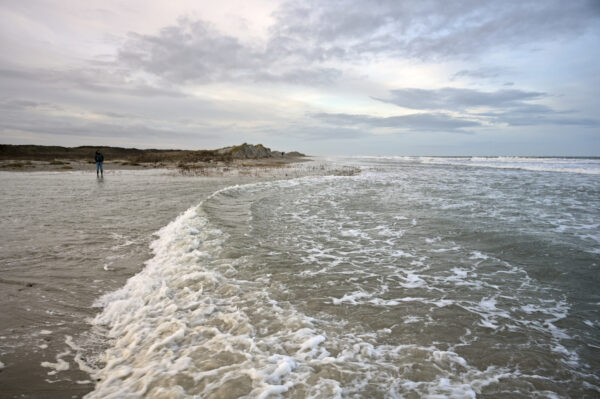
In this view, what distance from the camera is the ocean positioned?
11.5 feet

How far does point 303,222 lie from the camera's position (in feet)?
38.1

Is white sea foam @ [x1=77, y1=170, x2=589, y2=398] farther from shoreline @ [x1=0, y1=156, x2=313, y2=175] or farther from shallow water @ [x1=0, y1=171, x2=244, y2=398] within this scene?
shoreline @ [x1=0, y1=156, x2=313, y2=175]

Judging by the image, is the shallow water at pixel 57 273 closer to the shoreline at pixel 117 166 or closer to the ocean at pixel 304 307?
the ocean at pixel 304 307

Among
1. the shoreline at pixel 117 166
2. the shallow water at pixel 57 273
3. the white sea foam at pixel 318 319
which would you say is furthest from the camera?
the shoreline at pixel 117 166

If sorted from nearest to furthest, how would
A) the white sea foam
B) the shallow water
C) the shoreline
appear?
the white sea foam
the shallow water
the shoreline

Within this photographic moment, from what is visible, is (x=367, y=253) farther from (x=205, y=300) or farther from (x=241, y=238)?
(x=205, y=300)

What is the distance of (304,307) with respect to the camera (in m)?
5.15

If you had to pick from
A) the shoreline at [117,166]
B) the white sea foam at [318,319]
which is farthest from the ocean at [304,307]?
the shoreline at [117,166]

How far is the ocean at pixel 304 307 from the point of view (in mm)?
3508

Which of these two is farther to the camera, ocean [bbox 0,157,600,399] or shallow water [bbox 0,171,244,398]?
shallow water [bbox 0,171,244,398]

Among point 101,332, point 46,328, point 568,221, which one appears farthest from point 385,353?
point 568,221

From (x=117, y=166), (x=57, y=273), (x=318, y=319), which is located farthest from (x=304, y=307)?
(x=117, y=166)

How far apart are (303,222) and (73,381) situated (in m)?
A: 8.58

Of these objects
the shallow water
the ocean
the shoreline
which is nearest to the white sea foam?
the ocean
